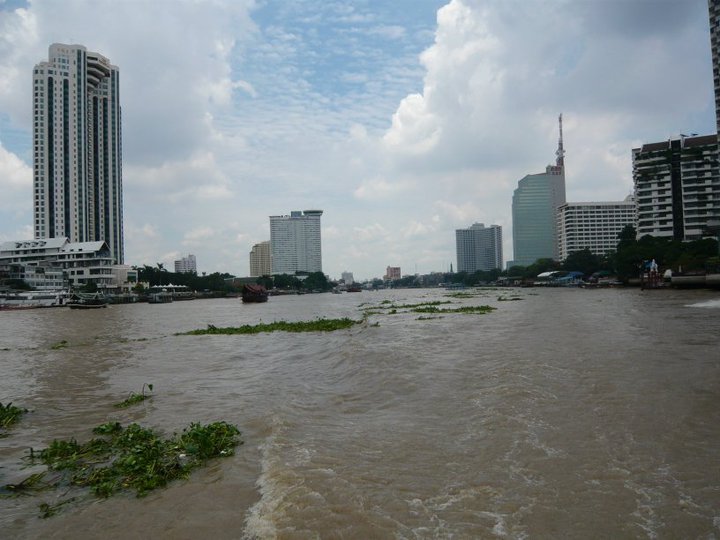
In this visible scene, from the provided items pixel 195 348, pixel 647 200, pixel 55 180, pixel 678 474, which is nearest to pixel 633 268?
pixel 647 200

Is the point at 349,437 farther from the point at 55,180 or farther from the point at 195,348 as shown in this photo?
the point at 55,180

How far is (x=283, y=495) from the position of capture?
5.39m

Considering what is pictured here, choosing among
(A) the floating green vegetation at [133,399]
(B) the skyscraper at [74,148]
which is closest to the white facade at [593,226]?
(B) the skyscraper at [74,148]

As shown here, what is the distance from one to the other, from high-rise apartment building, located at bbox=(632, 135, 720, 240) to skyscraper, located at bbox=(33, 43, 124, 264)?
131929mm

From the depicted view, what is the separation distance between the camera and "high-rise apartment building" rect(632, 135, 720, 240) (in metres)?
94.6

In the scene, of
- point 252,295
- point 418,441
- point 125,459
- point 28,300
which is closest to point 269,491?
point 125,459

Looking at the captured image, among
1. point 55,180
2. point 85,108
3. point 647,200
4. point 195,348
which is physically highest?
point 85,108

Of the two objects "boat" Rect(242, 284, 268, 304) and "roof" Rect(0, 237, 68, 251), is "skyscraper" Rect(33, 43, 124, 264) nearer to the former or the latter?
"roof" Rect(0, 237, 68, 251)

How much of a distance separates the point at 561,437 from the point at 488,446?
119 cm

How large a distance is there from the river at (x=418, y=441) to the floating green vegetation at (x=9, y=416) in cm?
22

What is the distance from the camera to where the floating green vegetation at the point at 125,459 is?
570 centimetres

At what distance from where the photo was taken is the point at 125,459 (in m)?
6.16

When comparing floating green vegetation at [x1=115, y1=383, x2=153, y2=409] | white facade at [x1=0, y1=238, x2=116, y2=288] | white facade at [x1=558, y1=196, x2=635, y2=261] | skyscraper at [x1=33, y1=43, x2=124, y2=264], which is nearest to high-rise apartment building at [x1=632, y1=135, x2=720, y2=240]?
white facade at [x1=558, y1=196, x2=635, y2=261]

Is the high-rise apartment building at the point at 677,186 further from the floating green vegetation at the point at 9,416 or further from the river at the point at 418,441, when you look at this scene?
the floating green vegetation at the point at 9,416
